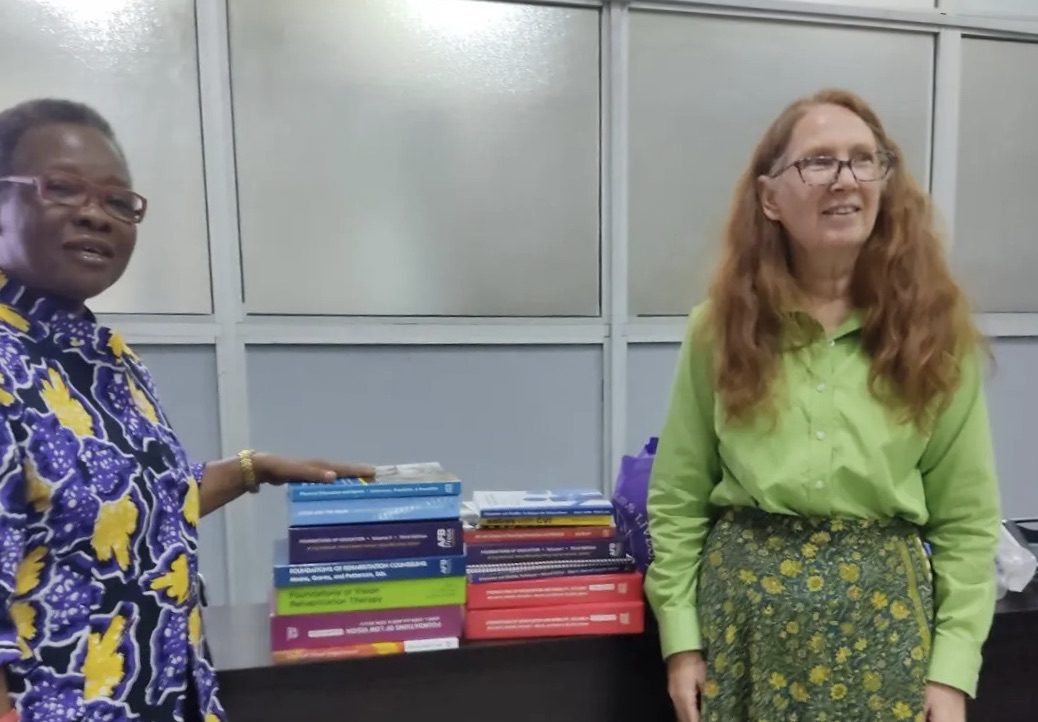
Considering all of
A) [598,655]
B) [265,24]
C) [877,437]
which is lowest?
[598,655]

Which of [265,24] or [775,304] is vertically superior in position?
[265,24]

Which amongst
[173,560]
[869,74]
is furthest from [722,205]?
[173,560]

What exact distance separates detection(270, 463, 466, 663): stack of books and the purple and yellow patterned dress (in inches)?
6.8

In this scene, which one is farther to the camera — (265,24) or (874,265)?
(265,24)

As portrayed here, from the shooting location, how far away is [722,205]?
8.02ft

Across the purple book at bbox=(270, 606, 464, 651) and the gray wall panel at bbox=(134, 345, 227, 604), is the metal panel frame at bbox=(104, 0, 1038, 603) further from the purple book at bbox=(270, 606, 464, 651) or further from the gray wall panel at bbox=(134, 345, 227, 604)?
the purple book at bbox=(270, 606, 464, 651)

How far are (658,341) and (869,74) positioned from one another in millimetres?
1066

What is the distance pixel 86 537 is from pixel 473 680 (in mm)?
613

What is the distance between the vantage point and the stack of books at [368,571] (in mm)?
1168

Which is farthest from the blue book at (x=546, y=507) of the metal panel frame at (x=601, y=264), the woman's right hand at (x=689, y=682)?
the metal panel frame at (x=601, y=264)

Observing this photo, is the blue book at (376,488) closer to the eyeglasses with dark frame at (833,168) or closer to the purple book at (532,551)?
the purple book at (532,551)

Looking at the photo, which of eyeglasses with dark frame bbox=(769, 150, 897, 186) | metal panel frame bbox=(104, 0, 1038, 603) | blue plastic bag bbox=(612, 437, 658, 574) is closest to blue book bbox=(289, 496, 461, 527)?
blue plastic bag bbox=(612, 437, 658, 574)

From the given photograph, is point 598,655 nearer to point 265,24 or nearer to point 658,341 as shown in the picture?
point 658,341

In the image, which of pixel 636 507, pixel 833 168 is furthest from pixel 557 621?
pixel 833 168
